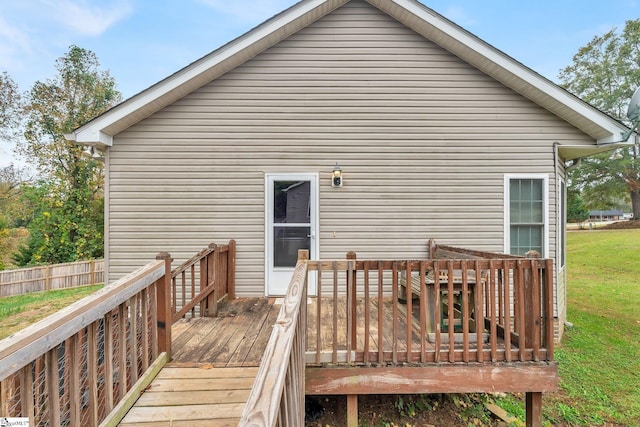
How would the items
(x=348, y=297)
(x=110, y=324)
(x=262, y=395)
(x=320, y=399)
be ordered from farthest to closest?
1. (x=320, y=399)
2. (x=348, y=297)
3. (x=110, y=324)
4. (x=262, y=395)

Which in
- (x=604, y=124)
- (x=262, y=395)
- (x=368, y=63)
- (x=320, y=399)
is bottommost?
(x=320, y=399)

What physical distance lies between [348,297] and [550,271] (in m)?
1.84

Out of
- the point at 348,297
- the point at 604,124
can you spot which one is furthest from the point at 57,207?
the point at 604,124

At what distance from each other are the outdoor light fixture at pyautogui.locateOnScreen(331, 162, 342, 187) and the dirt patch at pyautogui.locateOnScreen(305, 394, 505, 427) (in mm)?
2974

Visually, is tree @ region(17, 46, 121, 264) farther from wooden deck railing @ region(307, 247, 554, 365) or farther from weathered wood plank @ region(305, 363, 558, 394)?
wooden deck railing @ region(307, 247, 554, 365)

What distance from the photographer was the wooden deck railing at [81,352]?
143 centimetres

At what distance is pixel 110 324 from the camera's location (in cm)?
211

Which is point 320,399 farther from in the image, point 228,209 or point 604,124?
point 604,124

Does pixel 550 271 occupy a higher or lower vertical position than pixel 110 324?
higher

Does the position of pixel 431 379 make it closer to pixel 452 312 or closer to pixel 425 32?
pixel 452 312

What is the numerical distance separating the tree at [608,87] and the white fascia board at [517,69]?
71.7 feet

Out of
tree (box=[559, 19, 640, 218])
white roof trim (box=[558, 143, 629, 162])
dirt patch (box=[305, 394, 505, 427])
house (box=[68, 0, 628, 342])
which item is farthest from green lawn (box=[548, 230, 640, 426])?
tree (box=[559, 19, 640, 218])

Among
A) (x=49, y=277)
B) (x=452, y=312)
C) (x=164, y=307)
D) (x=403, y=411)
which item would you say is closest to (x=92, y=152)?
(x=164, y=307)

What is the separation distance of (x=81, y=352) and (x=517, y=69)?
19.7 ft
